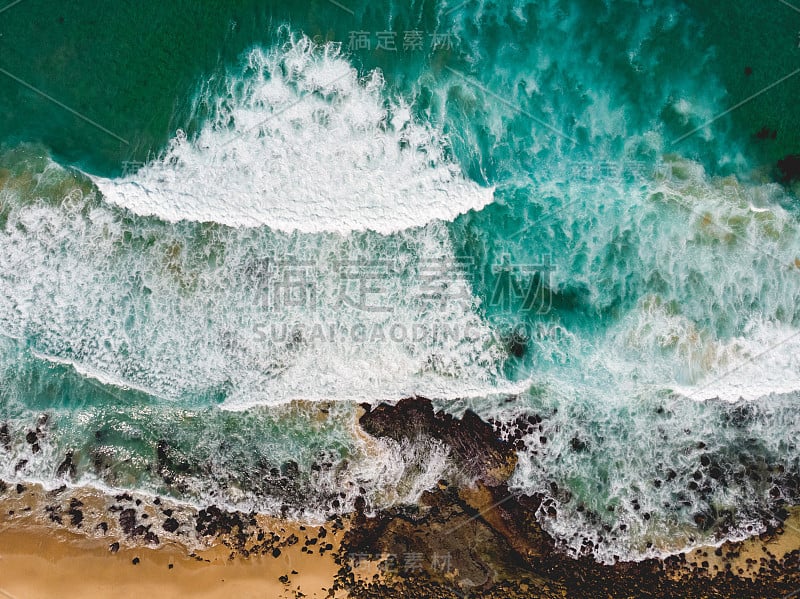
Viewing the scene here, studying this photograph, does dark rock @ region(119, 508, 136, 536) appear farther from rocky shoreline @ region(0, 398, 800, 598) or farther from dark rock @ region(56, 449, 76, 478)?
dark rock @ region(56, 449, 76, 478)

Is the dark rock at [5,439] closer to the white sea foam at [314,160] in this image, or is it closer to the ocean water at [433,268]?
the ocean water at [433,268]

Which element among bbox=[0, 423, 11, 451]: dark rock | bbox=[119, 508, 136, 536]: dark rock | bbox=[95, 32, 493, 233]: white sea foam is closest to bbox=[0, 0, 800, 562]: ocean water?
bbox=[95, 32, 493, 233]: white sea foam

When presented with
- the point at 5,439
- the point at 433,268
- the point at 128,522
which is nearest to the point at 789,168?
the point at 433,268

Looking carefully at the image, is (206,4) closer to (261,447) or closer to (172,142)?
(172,142)

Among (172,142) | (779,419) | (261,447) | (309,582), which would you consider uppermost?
(172,142)

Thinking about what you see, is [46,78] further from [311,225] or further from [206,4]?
[311,225]

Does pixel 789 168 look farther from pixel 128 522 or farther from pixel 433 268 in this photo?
pixel 128 522

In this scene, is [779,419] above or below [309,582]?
above

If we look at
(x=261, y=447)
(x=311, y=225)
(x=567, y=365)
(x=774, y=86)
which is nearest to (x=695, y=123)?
(x=774, y=86)
